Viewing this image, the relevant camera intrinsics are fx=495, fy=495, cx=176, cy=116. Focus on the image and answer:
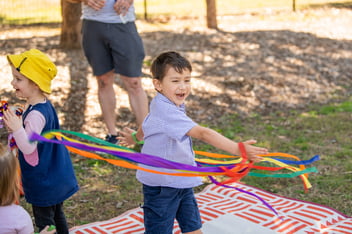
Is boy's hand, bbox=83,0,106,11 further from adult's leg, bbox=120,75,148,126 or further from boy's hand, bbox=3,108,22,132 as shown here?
boy's hand, bbox=3,108,22,132

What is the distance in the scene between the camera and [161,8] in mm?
13586

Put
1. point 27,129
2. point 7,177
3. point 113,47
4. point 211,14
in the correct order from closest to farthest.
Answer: point 7,177 < point 27,129 < point 113,47 < point 211,14

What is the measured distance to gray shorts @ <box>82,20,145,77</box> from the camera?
5.04 m

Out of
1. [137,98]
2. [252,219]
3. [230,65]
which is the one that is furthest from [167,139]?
[230,65]

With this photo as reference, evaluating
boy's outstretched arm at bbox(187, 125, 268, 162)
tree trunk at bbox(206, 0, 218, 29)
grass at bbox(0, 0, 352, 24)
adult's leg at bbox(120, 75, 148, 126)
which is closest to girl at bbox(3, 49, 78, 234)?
boy's outstretched arm at bbox(187, 125, 268, 162)

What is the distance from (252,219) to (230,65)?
190 inches

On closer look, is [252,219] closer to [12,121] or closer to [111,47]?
[12,121]

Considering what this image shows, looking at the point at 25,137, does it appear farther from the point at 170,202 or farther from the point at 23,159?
the point at 170,202

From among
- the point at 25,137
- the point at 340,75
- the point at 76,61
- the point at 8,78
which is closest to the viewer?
the point at 25,137

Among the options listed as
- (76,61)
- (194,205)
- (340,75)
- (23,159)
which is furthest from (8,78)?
(340,75)

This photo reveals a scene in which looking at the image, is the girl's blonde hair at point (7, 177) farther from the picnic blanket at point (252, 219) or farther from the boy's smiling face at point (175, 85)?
the picnic blanket at point (252, 219)

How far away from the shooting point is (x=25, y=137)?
283cm

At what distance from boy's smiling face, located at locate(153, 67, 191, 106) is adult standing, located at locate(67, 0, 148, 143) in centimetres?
222

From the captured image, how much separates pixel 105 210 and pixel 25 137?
1516mm
